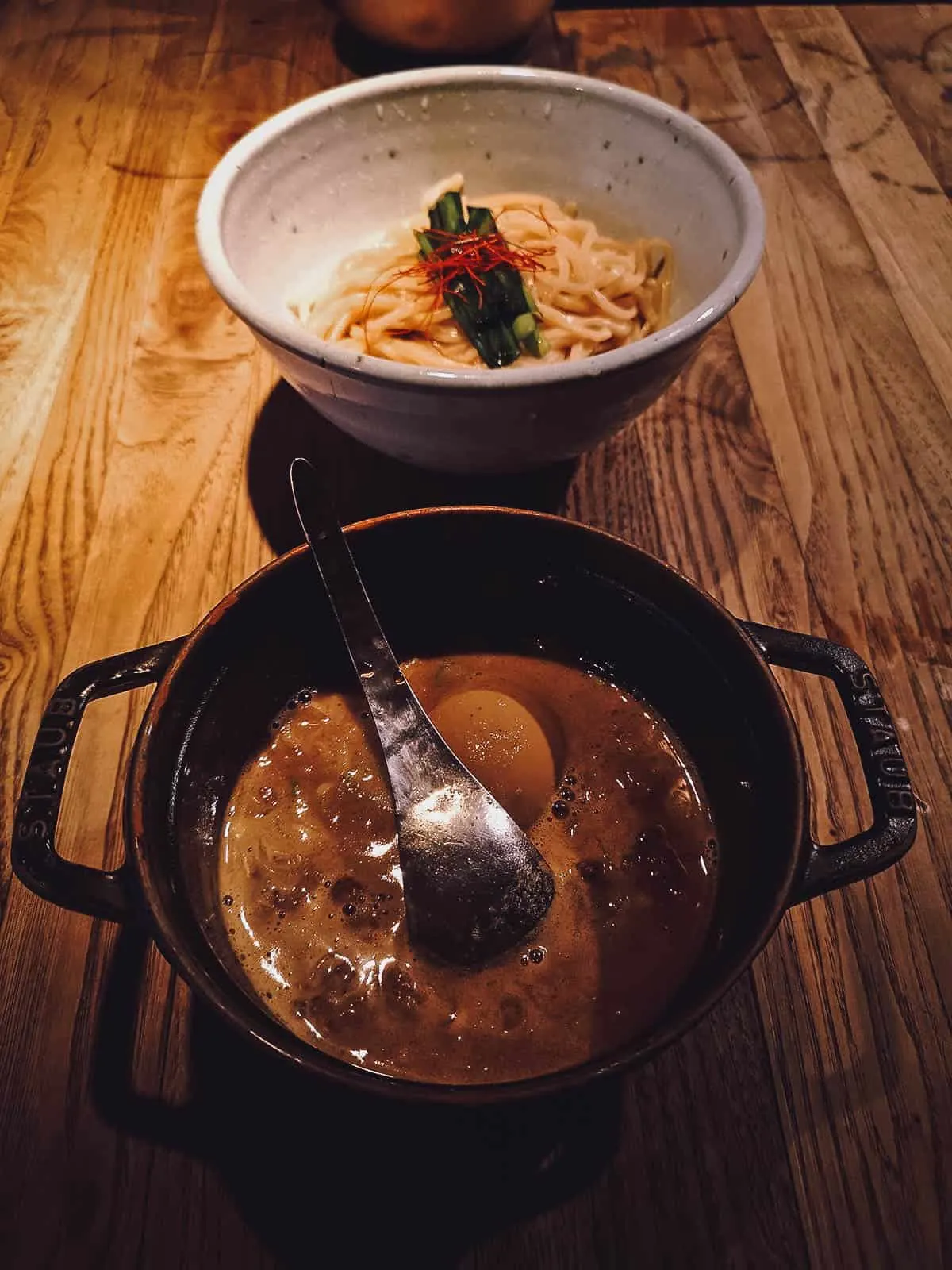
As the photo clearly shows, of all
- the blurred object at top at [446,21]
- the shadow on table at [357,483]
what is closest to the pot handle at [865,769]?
the shadow on table at [357,483]

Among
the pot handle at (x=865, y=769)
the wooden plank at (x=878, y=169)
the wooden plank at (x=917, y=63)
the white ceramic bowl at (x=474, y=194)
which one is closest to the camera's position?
the pot handle at (x=865, y=769)

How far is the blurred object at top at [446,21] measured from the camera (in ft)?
5.20

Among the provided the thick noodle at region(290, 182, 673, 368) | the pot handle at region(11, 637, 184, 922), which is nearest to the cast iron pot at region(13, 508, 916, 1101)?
the pot handle at region(11, 637, 184, 922)

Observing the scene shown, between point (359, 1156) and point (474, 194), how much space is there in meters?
1.30

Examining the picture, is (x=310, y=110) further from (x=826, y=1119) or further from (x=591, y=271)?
(x=826, y=1119)

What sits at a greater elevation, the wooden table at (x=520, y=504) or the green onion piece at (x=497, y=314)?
the green onion piece at (x=497, y=314)

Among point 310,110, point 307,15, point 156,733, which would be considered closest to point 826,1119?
point 156,733

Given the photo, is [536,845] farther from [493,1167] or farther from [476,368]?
[476,368]

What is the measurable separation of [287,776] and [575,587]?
0.33 meters

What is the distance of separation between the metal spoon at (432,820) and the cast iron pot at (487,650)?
0.04 metres

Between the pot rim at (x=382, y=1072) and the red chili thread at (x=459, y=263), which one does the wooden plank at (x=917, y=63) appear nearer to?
the red chili thread at (x=459, y=263)

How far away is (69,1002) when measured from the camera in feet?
2.58

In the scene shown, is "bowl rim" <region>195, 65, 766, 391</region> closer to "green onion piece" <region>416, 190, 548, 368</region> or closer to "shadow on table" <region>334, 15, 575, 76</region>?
"green onion piece" <region>416, 190, 548, 368</region>

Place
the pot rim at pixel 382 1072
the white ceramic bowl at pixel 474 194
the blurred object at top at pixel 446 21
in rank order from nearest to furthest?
the pot rim at pixel 382 1072
the white ceramic bowl at pixel 474 194
the blurred object at top at pixel 446 21
